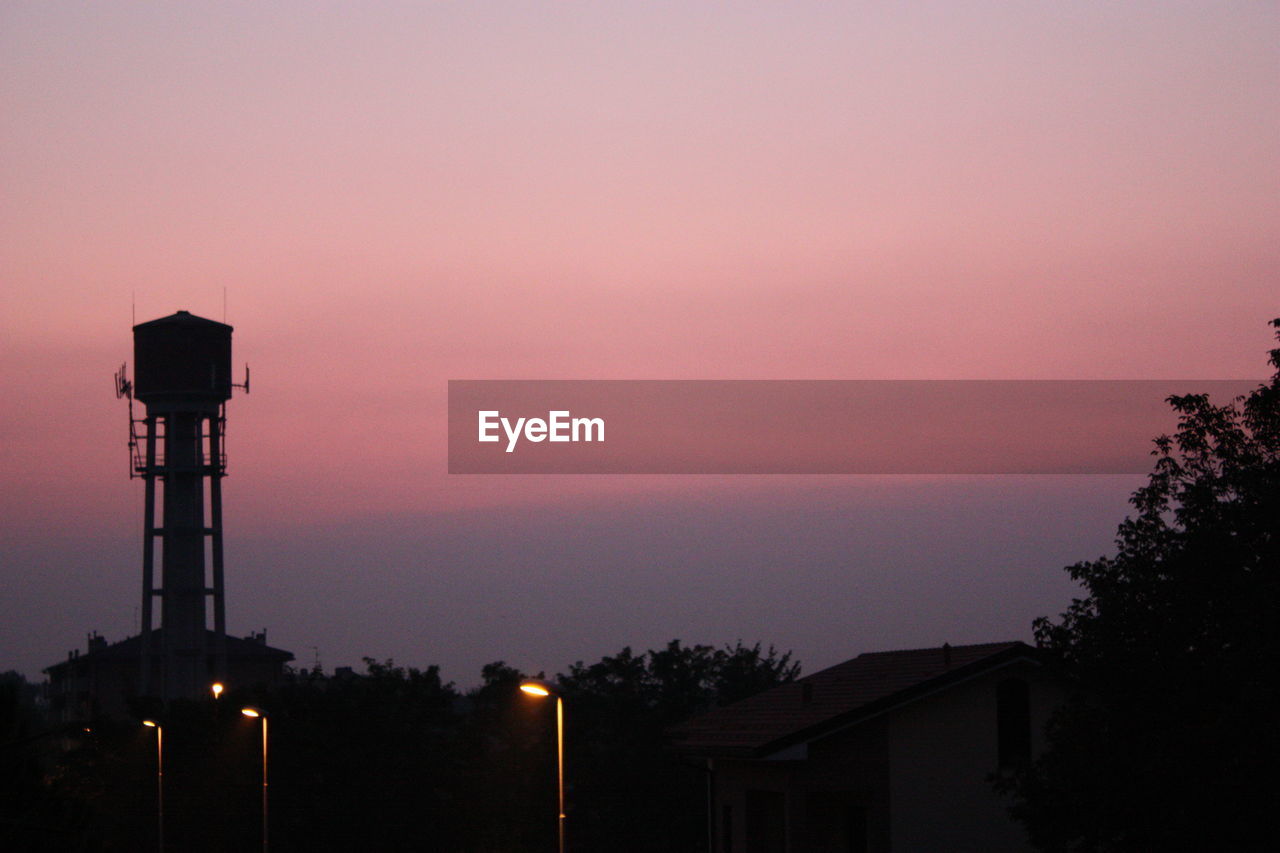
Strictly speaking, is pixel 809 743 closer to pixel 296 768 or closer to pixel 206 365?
pixel 296 768

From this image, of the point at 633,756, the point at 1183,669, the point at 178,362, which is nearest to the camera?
the point at 1183,669

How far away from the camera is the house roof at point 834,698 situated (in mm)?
29500

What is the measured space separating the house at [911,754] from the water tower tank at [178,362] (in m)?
43.2

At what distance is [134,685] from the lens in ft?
353

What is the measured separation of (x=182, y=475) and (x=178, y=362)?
5.21 m

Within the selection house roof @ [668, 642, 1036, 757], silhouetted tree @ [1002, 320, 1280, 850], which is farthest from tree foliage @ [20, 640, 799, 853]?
silhouetted tree @ [1002, 320, 1280, 850]

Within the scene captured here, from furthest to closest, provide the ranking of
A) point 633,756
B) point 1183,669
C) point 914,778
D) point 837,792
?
point 633,756 → point 837,792 → point 914,778 → point 1183,669

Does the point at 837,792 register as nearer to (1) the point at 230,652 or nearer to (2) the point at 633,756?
(2) the point at 633,756

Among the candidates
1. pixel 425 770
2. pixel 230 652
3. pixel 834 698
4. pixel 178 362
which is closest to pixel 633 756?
pixel 425 770

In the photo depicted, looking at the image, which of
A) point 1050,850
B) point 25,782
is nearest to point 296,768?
point 25,782

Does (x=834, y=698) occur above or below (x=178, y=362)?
below

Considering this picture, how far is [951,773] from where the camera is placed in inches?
1179

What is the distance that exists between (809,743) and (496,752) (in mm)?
25113

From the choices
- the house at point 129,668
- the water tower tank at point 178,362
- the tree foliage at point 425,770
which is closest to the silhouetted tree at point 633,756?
the tree foliage at point 425,770
